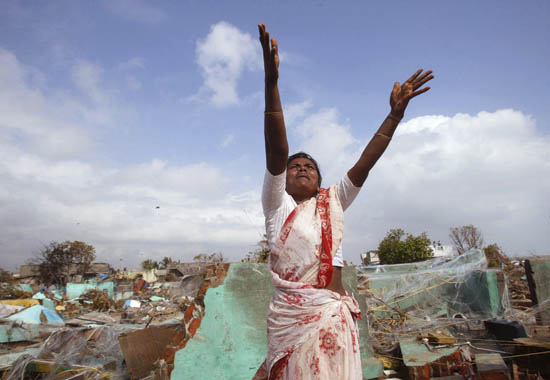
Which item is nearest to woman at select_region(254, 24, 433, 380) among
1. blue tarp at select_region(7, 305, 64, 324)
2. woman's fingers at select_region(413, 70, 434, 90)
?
woman's fingers at select_region(413, 70, 434, 90)

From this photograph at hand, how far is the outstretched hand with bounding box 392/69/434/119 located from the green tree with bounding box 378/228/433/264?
24.9 metres

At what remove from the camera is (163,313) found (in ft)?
45.5

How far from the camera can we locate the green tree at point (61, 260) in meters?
31.1

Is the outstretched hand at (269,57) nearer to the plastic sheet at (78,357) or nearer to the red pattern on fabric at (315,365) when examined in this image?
the red pattern on fabric at (315,365)

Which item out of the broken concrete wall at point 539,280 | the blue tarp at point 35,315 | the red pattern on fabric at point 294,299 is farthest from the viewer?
the blue tarp at point 35,315

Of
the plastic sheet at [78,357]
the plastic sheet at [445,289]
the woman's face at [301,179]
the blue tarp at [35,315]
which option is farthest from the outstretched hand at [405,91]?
the blue tarp at [35,315]

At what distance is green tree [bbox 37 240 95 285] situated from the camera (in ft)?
102

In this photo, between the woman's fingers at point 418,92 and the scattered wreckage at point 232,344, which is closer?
the woman's fingers at point 418,92

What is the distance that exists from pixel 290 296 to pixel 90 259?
36.7m

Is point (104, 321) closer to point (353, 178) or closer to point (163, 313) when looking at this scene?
point (163, 313)

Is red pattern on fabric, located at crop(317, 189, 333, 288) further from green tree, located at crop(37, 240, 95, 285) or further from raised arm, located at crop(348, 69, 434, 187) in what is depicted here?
green tree, located at crop(37, 240, 95, 285)

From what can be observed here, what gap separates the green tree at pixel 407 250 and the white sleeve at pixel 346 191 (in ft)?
82.4

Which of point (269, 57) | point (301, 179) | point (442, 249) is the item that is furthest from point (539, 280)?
point (442, 249)

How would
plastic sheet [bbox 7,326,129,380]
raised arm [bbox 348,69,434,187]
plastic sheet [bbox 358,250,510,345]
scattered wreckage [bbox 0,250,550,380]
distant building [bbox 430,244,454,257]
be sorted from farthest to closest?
distant building [bbox 430,244,454,257], plastic sheet [bbox 358,250,510,345], plastic sheet [bbox 7,326,129,380], scattered wreckage [bbox 0,250,550,380], raised arm [bbox 348,69,434,187]
